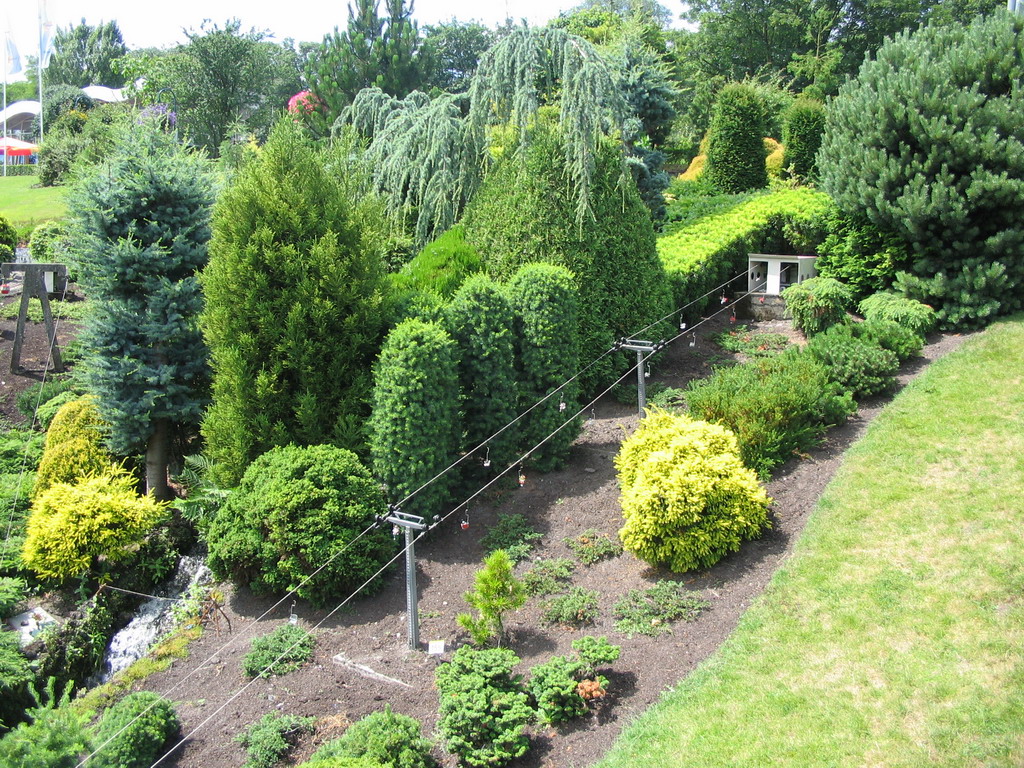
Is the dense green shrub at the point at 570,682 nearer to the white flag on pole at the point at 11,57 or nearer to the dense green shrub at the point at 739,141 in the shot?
the dense green shrub at the point at 739,141

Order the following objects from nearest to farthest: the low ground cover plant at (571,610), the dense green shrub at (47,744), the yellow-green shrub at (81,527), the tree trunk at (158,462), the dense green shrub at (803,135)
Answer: the dense green shrub at (47,744)
the low ground cover plant at (571,610)
the yellow-green shrub at (81,527)
the tree trunk at (158,462)
the dense green shrub at (803,135)

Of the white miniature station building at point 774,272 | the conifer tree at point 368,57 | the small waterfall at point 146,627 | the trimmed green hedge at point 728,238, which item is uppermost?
the conifer tree at point 368,57

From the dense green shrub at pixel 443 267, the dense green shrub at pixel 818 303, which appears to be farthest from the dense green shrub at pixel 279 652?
the dense green shrub at pixel 818 303

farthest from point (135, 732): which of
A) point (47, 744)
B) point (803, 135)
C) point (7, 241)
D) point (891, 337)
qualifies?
point (803, 135)

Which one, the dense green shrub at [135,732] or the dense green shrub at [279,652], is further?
the dense green shrub at [279,652]

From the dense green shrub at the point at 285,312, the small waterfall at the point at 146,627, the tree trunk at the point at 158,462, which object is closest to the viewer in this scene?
the small waterfall at the point at 146,627

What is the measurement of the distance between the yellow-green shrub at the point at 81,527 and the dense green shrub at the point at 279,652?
257 centimetres

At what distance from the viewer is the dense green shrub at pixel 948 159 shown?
12.1 m

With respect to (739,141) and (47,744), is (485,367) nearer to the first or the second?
(47,744)

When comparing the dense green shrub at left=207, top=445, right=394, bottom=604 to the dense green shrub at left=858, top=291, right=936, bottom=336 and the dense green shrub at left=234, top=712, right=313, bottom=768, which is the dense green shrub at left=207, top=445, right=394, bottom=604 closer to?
the dense green shrub at left=234, top=712, right=313, bottom=768

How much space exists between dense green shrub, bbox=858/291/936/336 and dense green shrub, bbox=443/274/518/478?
6.10m

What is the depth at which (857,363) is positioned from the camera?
36.9ft

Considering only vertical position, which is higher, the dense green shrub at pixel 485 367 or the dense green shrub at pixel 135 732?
the dense green shrub at pixel 485 367

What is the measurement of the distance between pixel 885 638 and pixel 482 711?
3478 millimetres
